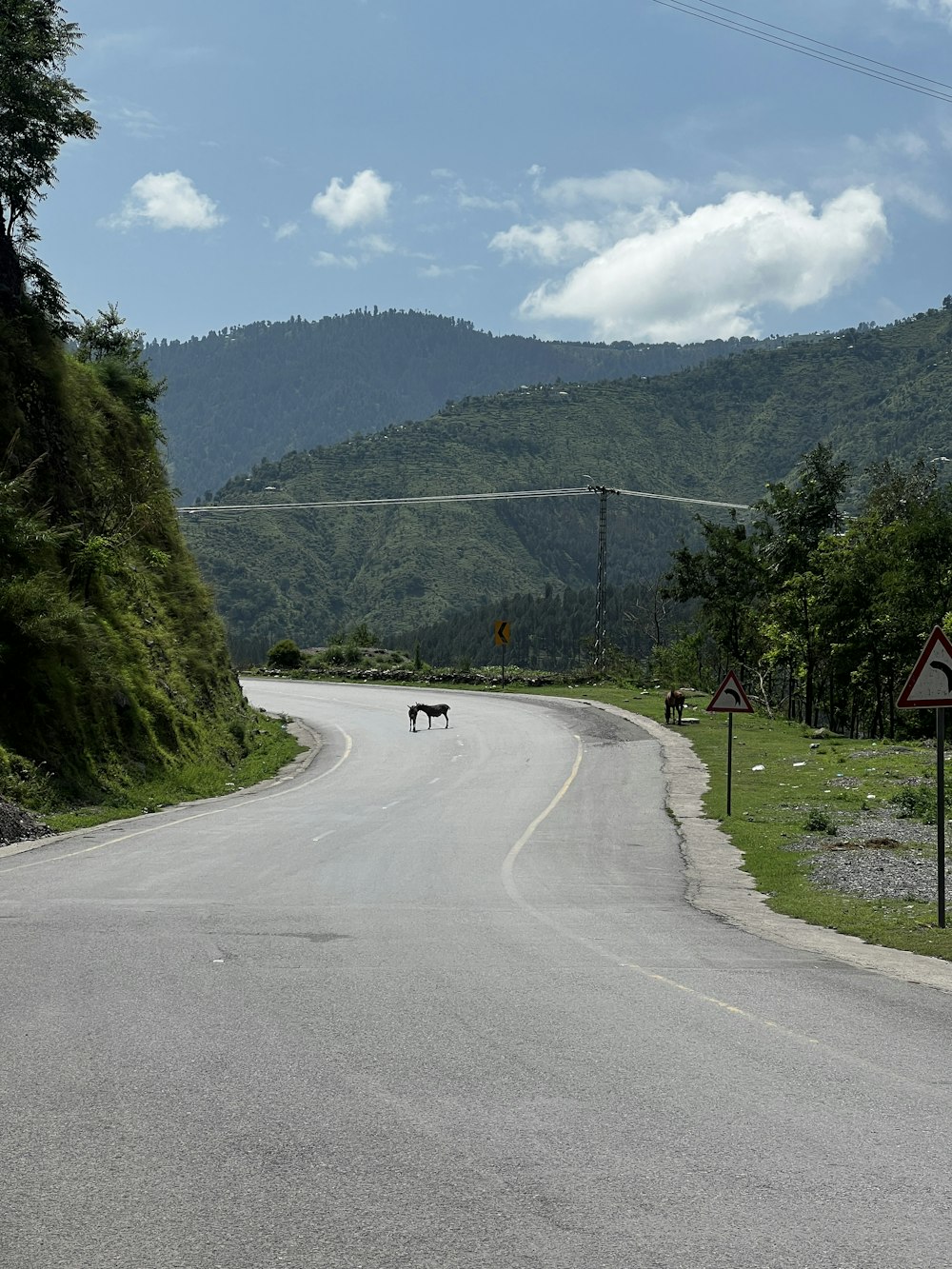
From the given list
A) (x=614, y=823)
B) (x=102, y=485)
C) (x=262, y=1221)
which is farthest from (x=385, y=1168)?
(x=102, y=485)

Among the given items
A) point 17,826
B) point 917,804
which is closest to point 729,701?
point 917,804

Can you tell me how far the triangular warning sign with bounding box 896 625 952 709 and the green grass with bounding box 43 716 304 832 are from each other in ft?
43.6

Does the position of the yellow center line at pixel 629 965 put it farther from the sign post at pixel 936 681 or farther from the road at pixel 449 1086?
the sign post at pixel 936 681

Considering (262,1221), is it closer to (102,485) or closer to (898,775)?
(898,775)

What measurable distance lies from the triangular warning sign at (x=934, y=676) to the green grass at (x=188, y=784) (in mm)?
13291

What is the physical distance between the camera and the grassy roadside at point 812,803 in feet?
39.1

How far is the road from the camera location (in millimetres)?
4203

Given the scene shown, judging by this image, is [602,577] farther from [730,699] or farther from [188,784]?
[730,699]

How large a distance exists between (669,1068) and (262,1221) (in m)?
2.62

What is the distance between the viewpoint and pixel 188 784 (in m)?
25.4

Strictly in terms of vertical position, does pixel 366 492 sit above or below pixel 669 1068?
above

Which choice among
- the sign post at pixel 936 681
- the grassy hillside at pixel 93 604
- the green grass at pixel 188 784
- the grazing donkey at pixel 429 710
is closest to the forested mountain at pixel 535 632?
the grazing donkey at pixel 429 710

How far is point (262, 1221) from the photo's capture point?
168 inches

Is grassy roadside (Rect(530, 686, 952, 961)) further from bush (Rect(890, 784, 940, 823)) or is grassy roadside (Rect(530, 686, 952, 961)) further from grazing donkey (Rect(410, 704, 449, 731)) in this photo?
grazing donkey (Rect(410, 704, 449, 731))
